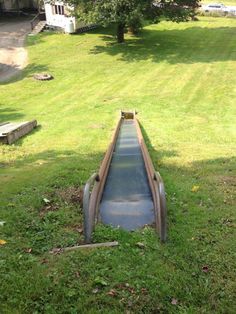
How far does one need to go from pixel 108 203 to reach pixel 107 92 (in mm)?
17960

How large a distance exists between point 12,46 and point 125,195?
3117 cm

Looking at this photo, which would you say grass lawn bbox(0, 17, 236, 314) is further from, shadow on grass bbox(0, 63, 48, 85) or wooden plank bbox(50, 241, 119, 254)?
shadow on grass bbox(0, 63, 48, 85)

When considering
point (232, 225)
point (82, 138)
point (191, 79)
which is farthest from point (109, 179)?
point (191, 79)

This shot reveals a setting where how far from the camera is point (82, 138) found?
56.6 ft

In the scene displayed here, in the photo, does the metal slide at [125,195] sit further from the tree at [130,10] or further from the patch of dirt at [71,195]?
the tree at [130,10]

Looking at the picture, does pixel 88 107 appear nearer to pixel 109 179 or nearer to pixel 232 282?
pixel 109 179

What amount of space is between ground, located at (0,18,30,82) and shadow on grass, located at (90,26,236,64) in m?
6.35

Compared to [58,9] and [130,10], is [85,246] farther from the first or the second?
[58,9]

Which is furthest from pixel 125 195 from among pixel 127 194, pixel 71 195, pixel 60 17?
pixel 60 17

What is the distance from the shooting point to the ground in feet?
106

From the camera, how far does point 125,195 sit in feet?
32.0

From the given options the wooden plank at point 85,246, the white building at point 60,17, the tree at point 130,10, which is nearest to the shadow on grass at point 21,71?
the tree at point 130,10

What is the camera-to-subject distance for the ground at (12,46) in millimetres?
32312

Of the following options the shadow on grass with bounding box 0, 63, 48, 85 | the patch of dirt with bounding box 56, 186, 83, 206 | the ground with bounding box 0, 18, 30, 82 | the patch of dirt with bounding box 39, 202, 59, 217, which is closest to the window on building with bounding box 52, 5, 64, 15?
the ground with bounding box 0, 18, 30, 82
